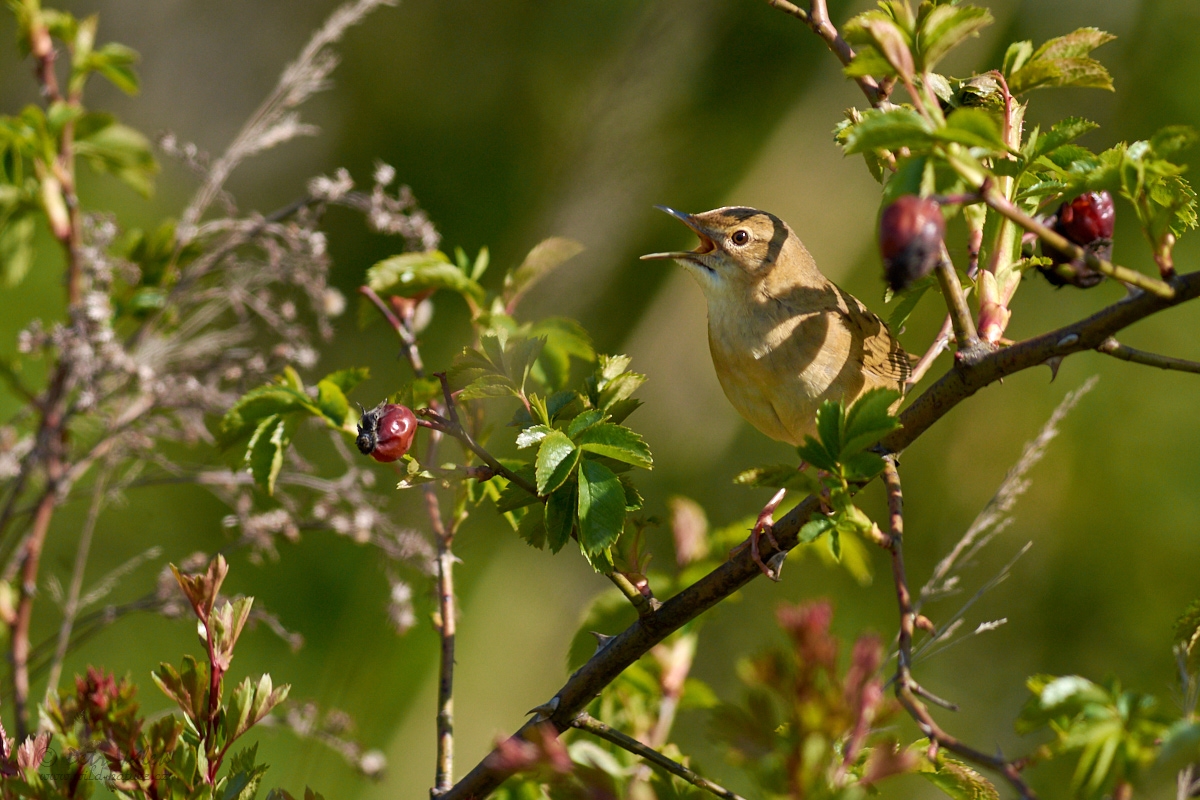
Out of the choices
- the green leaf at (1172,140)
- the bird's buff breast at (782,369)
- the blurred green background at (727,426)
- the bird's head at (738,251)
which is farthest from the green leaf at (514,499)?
the blurred green background at (727,426)

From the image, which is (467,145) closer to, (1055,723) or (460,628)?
(460,628)

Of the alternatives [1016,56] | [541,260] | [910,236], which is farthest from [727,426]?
[910,236]

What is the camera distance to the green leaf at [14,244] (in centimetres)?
181

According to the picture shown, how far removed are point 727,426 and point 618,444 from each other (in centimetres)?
319

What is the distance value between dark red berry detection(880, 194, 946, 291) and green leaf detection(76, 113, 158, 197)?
1.44m

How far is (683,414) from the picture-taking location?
433cm

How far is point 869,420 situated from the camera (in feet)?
3.58

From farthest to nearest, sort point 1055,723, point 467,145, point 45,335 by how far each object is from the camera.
A: 1. point 467,145
2. point 45,335
3. point 1055,723

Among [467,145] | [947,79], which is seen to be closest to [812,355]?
[947,79]

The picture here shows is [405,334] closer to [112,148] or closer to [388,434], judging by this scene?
[388,434]

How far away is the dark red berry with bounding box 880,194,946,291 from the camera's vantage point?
881 mm

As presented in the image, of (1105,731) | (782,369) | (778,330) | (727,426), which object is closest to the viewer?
(1105,731)

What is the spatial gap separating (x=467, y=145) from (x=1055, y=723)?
4.97 meters

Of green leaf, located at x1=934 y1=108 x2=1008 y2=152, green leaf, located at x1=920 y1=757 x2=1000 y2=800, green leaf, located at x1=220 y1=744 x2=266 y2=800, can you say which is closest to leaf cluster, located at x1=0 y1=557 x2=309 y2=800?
green leaf, located at x1=220 y1=744 x2=266 y2=800
